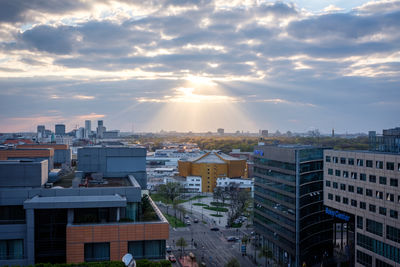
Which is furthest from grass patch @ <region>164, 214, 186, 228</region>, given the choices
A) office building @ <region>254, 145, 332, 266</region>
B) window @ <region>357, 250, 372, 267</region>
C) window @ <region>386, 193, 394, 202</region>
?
window @ <region>386, 193, 394, 202</region>

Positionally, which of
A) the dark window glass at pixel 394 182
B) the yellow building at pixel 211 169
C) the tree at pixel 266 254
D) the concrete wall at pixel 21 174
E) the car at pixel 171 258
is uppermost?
the concrete wall at pixel 21 174

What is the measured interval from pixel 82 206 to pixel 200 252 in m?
33.2

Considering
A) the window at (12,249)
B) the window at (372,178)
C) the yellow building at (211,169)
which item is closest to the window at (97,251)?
the window at (12,249)

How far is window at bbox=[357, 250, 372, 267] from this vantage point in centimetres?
3722

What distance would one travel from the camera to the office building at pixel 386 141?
38562 millimetres

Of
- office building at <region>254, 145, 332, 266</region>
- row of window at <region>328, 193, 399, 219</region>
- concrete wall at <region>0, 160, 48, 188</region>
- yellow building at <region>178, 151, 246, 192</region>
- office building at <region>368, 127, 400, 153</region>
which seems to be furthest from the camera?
yellow building at <region>178, 151, 246, 192</region>

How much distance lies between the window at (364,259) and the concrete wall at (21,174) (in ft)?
106

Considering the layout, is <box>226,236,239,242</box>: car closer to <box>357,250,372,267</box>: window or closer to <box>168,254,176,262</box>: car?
<box>168,254,176,262</box>: car

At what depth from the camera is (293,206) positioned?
4459cm

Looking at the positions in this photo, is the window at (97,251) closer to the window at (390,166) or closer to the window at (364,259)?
the window at (390,166)

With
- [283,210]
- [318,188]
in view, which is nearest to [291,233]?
[283,210]

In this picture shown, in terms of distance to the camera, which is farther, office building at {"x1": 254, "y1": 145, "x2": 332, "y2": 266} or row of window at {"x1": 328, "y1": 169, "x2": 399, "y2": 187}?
office building at {"x1": 254, "y1": 145, "x2": 332, "y2": 266}

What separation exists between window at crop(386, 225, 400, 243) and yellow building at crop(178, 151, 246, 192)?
2906 inches

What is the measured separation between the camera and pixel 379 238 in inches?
1416
